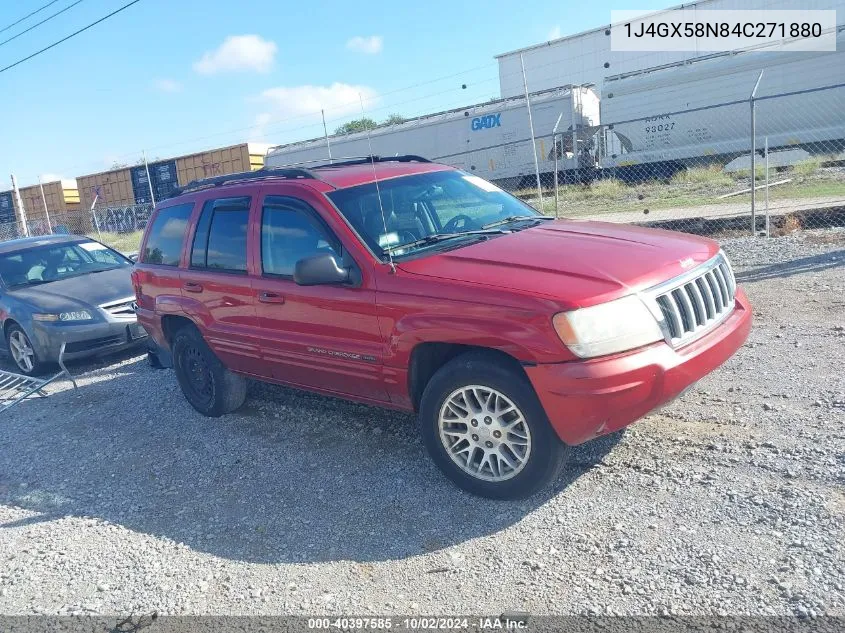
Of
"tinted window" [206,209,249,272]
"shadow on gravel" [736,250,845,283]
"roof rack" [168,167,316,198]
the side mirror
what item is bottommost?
"shadow on gravel" [736,250,845,283]

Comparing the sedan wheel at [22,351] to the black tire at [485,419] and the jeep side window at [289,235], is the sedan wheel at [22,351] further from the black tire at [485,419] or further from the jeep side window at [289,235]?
the black tire at [485,419]

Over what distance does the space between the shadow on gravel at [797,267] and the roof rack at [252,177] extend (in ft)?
18.2

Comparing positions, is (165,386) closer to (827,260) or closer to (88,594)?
(88,594)

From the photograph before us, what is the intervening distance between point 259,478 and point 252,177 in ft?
7.44

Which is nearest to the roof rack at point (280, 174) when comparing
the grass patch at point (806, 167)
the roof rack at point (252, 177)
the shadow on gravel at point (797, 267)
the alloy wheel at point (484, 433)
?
the roof rack at point (252, 177)

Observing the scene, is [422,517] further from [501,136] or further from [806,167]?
[501,136]

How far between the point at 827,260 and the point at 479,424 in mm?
6589

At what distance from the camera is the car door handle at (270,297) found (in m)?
4.74

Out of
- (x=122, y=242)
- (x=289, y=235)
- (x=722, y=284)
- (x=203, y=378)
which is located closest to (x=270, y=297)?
(x=289, y=235)

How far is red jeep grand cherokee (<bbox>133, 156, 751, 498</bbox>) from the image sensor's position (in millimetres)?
3463

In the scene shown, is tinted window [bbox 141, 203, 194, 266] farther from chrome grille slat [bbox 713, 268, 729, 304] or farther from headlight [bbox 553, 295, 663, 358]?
chrome grille slat [bbox 713, 268, 729, 304]

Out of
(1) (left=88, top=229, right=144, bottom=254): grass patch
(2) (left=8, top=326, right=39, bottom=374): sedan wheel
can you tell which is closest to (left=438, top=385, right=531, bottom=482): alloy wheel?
(2) (left=8, top=326, right=39, bottom=374): sedan wheel

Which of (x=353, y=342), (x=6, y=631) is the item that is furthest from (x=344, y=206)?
(x=6, y=631)

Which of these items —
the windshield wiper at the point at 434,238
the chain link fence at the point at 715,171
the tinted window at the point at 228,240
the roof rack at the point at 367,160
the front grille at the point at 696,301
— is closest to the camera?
the front grille at the point at 696,301
